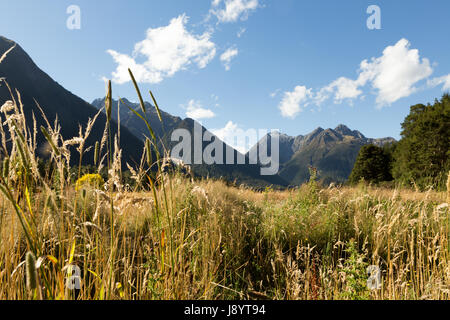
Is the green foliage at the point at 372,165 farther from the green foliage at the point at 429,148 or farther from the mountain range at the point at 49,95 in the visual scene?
the mountain range at the point at 49,95

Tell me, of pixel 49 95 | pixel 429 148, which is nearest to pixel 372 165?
pixel 429 148

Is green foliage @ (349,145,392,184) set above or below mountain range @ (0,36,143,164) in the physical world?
below

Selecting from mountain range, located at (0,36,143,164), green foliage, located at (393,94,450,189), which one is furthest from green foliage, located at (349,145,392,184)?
mountain range, located at (0,36,143,164)

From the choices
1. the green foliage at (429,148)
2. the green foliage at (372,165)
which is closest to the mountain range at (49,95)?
the green foliage at (372,165)

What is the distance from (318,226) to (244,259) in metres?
1.49

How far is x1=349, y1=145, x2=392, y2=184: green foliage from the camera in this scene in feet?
107

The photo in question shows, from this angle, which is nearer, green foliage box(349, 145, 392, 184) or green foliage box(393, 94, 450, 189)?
green foliage box(393, 94, 450, 189)

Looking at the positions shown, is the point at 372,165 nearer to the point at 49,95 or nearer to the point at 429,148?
the point at 429,148

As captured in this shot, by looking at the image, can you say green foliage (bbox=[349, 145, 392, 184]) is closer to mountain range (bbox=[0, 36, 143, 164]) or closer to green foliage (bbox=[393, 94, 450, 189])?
green foliage (bbox=[393, 94, 450, 189])

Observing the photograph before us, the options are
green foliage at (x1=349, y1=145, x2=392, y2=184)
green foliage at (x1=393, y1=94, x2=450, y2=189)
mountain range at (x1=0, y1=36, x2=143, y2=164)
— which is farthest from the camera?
mountain range at (x1=0, y1=36, x2=143, y2=164)

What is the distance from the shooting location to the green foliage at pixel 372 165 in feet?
107

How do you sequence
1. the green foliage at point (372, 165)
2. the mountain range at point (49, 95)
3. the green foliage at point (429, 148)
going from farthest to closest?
the mountain range at point (49, 95), the green foliage at point (372, 165), the green foliage at point (429, 148)
